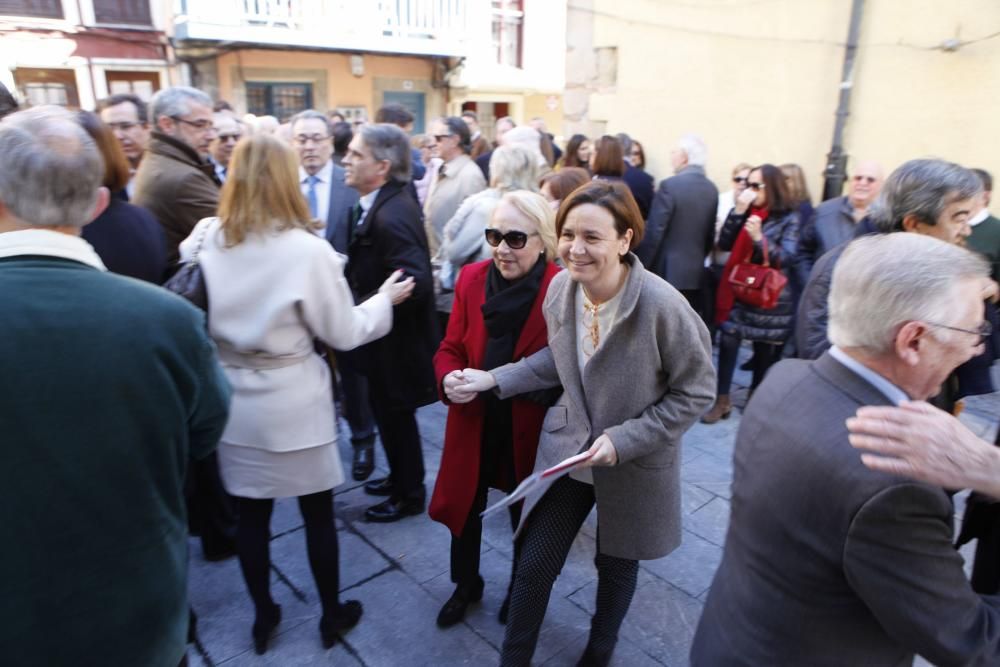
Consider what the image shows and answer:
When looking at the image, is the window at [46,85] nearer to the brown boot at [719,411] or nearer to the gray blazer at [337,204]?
the gray blazer at [337,204]

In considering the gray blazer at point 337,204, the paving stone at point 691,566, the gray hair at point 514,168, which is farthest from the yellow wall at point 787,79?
the gray blazer at point 337,204

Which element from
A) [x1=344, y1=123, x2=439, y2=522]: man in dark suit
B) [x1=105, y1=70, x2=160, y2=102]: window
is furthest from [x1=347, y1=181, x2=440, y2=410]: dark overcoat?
[x1=105, y1=70, x2=160, y2=102]: window

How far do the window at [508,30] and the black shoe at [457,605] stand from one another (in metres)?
16.7

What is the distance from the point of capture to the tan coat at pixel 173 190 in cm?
297

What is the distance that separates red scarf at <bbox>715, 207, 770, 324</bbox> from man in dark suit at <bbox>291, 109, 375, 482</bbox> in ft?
8.15

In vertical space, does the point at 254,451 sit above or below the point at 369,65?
below

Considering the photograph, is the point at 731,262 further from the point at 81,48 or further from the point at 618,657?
the point at 81,48

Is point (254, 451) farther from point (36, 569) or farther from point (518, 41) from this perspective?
point (518, 41)

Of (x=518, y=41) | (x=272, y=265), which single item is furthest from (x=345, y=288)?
(x=518, y=41)

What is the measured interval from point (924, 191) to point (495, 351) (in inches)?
65.7

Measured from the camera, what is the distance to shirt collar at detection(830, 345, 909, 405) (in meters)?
1.28

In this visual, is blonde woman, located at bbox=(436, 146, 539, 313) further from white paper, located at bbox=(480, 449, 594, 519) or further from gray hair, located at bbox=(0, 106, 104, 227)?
gray hair, located at bbox=(0, 106, 104, 227)

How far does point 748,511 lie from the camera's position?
142 cm

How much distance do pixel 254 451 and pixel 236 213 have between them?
803 mm
